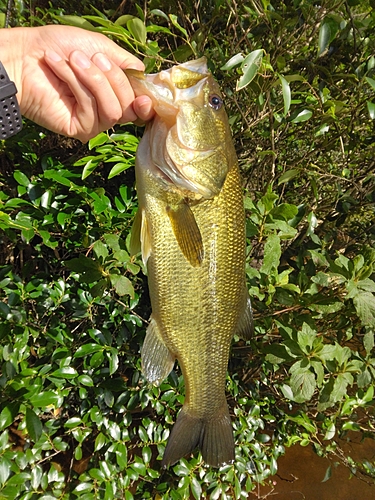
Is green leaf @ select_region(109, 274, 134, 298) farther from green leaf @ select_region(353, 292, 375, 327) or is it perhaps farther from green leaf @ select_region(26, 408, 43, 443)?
green leaf @ select_region(353, 292, 375, 327)

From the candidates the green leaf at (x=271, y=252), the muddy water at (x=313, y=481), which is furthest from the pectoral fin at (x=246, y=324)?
the muddy water at (x=313, y=481)

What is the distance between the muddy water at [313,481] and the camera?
2.54 meters

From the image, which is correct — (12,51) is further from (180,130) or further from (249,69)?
(249,69)

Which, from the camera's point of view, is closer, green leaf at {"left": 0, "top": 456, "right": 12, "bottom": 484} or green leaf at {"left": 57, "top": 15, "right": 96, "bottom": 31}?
green leaf at {"left": 57, "top": 15, "right": 96, "bottom": 31}

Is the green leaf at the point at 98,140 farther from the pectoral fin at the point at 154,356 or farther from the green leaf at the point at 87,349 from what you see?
the green leaf at the point at 87,349

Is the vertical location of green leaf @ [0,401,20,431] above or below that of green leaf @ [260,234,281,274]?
below

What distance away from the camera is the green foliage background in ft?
4.52

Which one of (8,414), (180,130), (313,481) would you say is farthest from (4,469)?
(313,481)

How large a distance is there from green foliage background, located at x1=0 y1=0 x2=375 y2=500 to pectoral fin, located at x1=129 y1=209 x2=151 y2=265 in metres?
0.19

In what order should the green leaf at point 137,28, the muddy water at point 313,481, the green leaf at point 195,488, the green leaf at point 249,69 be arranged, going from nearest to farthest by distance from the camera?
the green leaf at point 249,69, the green leaf at point 137,28, the green leaf at point 195,488, the muddy water at point 313,481

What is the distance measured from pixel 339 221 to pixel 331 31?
125cm

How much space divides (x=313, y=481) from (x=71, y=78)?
9.89 feet

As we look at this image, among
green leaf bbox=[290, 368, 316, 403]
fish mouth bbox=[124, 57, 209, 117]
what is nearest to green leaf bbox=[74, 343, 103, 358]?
green leaf bbox=[290, 368, 316, 403]

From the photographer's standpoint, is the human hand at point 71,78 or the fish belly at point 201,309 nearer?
the human hand at point 71,78
